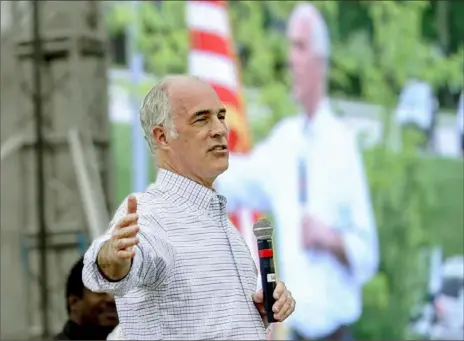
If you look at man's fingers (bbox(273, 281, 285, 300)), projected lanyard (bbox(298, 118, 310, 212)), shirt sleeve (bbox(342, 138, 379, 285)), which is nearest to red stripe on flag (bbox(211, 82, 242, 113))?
projected lanyard (bbox(298, 118, 310, 212))

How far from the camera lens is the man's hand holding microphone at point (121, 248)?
2059mm

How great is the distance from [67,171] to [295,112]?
1102 mm

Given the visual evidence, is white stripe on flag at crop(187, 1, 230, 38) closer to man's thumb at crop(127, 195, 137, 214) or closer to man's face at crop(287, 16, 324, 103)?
man's face at crop(287, 16, 324, 103)

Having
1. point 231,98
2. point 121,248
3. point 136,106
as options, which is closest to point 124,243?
point 121,248

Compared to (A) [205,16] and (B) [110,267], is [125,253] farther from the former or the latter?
(A) [205,16]

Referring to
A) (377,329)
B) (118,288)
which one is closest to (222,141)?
(118,288)

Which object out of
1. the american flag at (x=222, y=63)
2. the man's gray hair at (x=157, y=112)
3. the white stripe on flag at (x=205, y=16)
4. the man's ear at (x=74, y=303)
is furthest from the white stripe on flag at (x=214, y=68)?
the man's gray hair at (x=157, y=112)

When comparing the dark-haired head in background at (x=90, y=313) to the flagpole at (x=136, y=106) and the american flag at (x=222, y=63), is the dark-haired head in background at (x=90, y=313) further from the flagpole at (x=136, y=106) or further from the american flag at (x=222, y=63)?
the american flag at (x=222, y=63)

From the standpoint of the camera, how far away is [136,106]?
5613 mm

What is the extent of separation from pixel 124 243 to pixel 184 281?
0.23 m

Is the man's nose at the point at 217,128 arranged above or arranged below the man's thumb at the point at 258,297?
above

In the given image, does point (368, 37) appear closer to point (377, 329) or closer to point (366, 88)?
point (366, 88)

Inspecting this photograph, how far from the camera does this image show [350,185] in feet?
18.6

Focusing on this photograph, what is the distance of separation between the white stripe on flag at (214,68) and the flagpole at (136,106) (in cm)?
26
